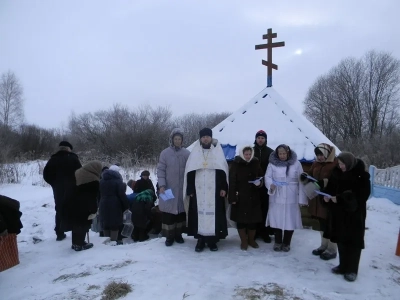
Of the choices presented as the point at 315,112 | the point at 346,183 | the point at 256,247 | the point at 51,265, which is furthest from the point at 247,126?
the point at 315,112

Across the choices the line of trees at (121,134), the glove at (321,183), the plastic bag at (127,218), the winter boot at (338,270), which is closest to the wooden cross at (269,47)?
the glove at (321,183)

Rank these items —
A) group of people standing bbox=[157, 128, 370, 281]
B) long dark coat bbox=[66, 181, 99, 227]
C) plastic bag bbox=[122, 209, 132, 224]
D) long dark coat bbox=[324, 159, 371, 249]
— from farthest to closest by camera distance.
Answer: plastic bag bbox=[122, 209, 132, 224], long dark coat bbox=[66, 181, 99, 227], group of people standing bbox=[157, 128, 370, 281], long dark coat bbox=[324, 159, 371, 249]

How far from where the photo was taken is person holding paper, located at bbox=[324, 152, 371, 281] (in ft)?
10.8

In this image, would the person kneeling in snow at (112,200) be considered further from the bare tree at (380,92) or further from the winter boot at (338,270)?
the bare tree at (380,92)

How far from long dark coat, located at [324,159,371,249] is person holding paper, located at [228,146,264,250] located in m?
1.14

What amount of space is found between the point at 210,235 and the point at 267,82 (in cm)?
435

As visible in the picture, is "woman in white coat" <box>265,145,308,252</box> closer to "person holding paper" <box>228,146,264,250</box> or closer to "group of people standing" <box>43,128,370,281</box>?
"group of people standing" <box>43,128,370,281</box>

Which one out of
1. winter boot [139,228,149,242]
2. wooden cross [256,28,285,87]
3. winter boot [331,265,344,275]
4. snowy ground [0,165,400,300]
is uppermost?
wooden cross [256,28,285,87]

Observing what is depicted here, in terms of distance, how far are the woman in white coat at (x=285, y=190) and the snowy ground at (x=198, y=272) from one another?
0.50 metres

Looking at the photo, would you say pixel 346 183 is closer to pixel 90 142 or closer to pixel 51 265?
pixel 51 265

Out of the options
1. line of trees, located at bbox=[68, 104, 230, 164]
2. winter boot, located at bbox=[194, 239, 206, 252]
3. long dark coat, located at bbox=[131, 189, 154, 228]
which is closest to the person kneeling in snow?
long dark coat, located at bbox=[131, 189, 154, 228]

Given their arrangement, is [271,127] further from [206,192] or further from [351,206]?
[351,206]

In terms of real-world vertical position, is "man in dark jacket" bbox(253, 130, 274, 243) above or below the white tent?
below

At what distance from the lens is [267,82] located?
Result: 708 centimetres
